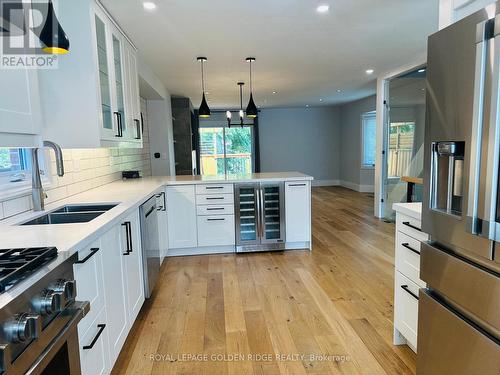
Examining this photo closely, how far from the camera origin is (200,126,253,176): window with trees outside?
31.2 feet

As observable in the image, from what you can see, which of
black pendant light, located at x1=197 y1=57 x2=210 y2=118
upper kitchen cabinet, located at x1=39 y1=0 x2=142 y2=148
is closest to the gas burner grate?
upper kitchen cabinet, located at x1=39 y1=0 x2=142 y2=148

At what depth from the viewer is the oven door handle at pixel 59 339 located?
89cm

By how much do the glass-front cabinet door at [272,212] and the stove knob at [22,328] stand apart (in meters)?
2.96

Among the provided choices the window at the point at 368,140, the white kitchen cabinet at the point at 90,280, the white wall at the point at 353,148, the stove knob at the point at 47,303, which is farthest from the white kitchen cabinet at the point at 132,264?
the window at the point at 368,140

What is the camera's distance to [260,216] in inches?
148

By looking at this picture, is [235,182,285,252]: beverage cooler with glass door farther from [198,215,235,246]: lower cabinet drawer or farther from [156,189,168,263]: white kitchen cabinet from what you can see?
[156,189,168,263]: white kitchen cabinet

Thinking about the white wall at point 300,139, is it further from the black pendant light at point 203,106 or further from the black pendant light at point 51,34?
the black pendant light at point 51,34

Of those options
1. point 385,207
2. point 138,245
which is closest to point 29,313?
point 138,245

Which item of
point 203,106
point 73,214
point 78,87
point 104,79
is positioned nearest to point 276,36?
point 203,106

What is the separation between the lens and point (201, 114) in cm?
458

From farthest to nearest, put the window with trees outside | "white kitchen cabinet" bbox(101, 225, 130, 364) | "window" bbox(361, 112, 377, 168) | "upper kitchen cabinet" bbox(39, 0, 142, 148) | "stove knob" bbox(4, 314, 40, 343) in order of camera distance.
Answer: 1. the window with trees outside
2. "window" bbox(361, 112, 377, 168)
3. "upper kitchen cabinet" bbox(39, 0, 142, 148)
4. "white kitchen cabinet" bbox(101, 225, 130, 364)
5. "stove knob" bbox(4, 314, 40, 343)

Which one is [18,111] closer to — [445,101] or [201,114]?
[445,101]

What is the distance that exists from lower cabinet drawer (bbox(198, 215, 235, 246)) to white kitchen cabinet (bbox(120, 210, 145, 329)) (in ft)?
4.46

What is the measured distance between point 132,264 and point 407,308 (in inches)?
69.2
